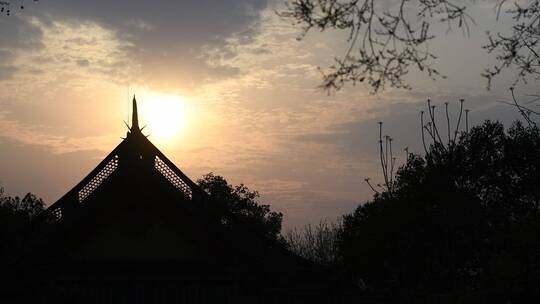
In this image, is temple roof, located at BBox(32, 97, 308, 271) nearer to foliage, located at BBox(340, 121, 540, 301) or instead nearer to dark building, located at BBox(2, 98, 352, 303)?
dark building, located at BBox(2, 98, 352, 303)

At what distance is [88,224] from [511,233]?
1144 centimetres

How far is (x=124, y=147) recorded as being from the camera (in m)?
18.5

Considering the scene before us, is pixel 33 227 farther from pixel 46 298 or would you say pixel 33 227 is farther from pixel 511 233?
pixel 511 233

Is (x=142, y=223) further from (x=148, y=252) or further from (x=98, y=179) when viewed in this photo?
(x=98, y=179)

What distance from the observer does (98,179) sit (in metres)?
18.0

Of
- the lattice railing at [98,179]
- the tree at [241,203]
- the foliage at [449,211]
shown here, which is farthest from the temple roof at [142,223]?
the tree at [241,203]

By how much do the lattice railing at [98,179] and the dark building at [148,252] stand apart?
27 mm

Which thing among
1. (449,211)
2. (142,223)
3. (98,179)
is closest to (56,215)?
(98,179)

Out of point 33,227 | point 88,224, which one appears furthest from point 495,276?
point 33,227

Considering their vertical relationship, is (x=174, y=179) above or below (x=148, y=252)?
above

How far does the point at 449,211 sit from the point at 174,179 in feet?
79.6

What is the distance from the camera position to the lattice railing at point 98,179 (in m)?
17.8

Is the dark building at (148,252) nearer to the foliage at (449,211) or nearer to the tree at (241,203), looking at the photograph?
the foliage at (449,211)

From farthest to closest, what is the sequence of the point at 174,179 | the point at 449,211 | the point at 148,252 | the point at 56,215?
the point at 449,211 → the point at 174,179 → the point at 56,215 → the point at 148,252
